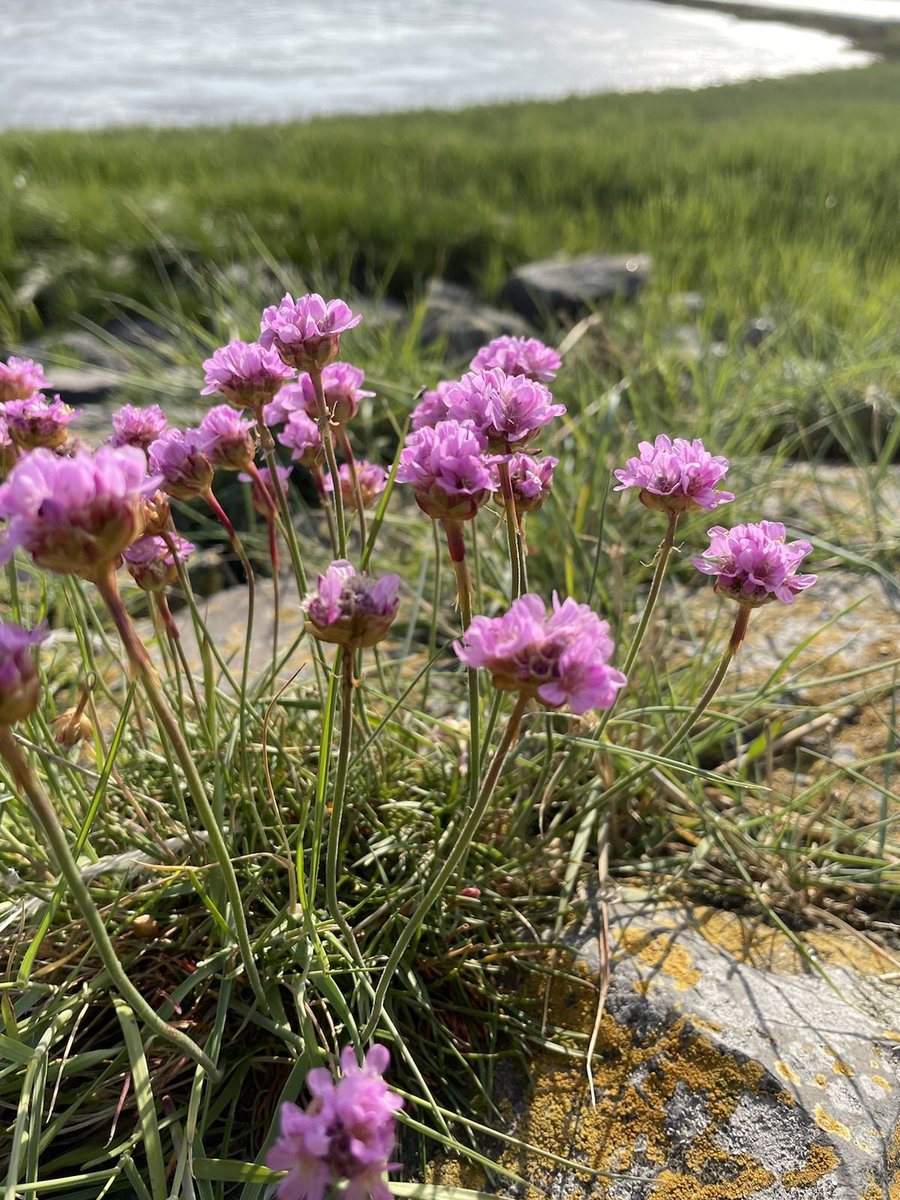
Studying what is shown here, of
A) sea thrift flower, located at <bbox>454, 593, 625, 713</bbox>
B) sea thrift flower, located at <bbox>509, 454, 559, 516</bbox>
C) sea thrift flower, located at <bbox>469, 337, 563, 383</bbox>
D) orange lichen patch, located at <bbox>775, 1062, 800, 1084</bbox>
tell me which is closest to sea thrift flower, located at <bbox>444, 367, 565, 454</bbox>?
sea thrift flower, located at <bbox>509, 454, 559, 516</bbox>

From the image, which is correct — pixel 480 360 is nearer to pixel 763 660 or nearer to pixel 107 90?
pixel 763 660

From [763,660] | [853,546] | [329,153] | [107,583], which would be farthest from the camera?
[329,153]

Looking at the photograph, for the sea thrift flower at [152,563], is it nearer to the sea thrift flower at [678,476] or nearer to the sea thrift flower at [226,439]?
the sea thrift flower at [226,439]

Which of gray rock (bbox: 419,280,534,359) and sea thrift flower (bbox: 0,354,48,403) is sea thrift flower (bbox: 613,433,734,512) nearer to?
sea thrift flower (bbox: 0,354,48,403)

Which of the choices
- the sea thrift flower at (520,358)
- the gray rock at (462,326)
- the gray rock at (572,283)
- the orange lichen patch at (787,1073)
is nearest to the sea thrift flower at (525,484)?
the sea thrift flower at (520,358)

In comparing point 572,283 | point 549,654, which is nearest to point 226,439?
point 549,654

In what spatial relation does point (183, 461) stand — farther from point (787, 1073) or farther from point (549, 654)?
point (787, 1073)

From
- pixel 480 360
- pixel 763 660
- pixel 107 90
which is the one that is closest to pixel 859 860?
pixel 763 660
